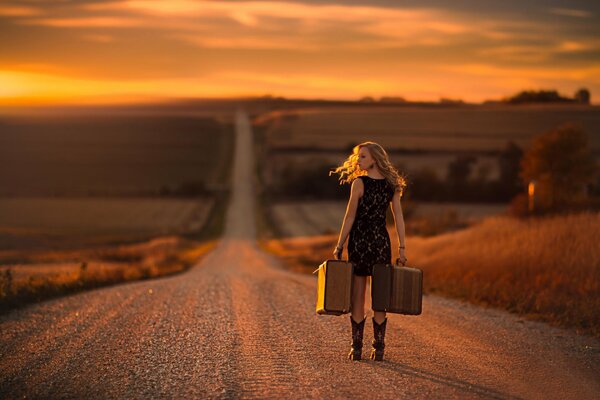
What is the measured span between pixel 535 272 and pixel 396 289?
9.26 metres

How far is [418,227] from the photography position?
47.4m

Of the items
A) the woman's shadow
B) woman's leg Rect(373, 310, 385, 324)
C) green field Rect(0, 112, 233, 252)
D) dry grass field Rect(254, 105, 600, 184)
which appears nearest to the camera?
→ the woman's shadow

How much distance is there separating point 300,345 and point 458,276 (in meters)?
10.2

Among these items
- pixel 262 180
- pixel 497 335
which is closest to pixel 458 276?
pixel 497 335

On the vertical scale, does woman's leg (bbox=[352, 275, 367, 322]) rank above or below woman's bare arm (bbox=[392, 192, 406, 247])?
below

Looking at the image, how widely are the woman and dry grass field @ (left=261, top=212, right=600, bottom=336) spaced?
416cm

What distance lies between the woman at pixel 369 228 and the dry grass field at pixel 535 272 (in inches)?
164

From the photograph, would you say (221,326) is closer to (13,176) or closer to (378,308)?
(378,308)

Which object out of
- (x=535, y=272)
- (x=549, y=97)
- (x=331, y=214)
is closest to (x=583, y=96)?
(x=549, y=97)

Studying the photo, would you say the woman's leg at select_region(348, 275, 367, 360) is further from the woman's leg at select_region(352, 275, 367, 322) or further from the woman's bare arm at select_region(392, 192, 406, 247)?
Result: the woman's bare arm at select_region(392, 192, 406, 247)

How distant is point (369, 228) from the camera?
8.96 m

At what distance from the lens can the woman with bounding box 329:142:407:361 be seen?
351 inches

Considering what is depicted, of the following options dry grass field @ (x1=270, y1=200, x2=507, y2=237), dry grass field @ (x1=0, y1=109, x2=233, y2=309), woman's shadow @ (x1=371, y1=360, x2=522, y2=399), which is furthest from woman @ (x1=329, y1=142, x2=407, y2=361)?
dry grass field @ (x1=270, y1=200, x2=507, y2=237)

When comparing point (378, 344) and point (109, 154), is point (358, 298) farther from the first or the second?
point (109, 154)
